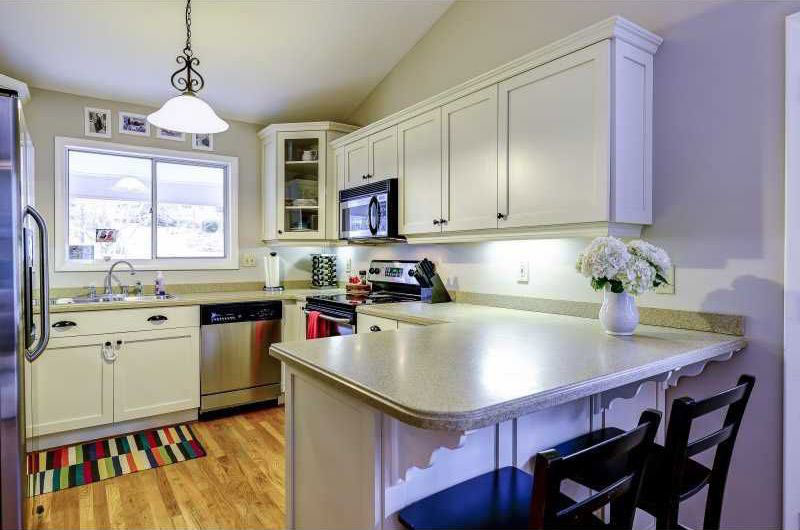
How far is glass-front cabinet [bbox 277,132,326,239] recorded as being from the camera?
12.8 feet

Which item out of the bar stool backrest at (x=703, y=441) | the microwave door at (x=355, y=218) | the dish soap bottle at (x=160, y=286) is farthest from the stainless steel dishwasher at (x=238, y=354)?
→ the bar stool backrest at (x=703, y=441)

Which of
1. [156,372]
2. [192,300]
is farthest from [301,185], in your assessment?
[156,372]

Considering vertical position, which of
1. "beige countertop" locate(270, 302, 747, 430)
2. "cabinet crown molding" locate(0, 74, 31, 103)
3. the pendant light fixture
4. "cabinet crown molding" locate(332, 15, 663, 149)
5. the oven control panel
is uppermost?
"cabinet crown molding" locate(0, 74, 31, 103)

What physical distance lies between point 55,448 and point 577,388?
324cm

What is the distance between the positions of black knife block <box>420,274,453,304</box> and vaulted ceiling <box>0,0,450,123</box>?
5.88 feet

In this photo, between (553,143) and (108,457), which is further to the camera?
(108,457)

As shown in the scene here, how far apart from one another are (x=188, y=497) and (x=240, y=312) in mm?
1437

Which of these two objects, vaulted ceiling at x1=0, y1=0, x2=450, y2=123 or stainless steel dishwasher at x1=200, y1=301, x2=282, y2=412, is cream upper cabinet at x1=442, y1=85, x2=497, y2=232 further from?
stainless steel dishwasher at x1=200, y1=301, x2=282, y2=412

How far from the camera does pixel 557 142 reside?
2.05m

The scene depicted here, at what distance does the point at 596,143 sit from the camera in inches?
A: 74.6

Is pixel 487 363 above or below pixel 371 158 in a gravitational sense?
below

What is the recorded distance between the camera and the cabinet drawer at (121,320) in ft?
9.46

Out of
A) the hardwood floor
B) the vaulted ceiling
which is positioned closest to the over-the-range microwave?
the vaulted ceiling

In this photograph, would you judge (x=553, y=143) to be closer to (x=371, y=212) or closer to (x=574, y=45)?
(x=574, y=45)
